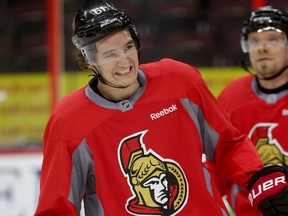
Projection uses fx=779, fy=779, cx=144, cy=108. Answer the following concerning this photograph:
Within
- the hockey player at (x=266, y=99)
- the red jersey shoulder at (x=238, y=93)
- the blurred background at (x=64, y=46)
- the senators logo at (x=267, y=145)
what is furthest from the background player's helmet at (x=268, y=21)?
the blurred background at (x=64, y=46)

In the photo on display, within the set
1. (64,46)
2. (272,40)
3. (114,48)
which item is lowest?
(64,46)

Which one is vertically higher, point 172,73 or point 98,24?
point 98,24

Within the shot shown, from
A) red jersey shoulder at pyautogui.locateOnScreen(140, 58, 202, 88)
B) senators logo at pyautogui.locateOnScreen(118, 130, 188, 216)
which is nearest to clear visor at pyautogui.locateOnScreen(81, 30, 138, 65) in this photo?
red jersey shoulder at pyautogui.locateOnScreen(140, 58, 202, 88)

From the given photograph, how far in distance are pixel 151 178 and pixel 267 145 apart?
78cm

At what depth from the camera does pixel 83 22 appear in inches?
86.8

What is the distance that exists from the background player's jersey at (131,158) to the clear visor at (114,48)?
11cm

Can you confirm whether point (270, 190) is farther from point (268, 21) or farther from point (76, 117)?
point (268, 21)

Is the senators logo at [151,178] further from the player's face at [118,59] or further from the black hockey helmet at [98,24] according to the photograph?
the black hockey helmet at [98,24]

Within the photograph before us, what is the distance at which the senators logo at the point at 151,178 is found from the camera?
7.09 ft

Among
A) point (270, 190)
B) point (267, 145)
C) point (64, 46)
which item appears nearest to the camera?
point (270, 190)

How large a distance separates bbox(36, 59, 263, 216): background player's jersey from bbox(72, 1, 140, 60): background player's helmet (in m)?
0.15

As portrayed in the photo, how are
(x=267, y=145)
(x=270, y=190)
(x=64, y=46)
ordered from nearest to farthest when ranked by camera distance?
(x=270, y=190)
(x=267, y=145)
(x=64, y=46)

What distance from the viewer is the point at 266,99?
2.90 metres

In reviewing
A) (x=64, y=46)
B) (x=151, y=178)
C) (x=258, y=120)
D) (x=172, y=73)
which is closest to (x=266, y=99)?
(x=258, y=120)
